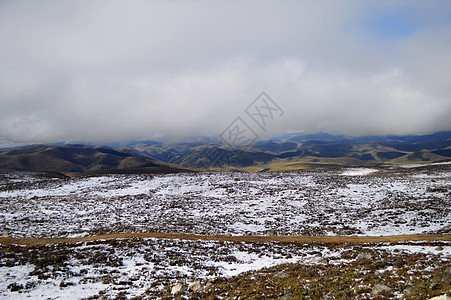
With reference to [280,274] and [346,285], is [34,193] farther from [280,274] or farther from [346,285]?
[346,285]

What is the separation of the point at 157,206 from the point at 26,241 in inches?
677

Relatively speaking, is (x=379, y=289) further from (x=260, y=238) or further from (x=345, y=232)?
(x=345, y=232)

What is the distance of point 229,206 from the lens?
118 feet

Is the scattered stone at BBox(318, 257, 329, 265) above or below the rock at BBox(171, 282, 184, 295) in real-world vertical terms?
below

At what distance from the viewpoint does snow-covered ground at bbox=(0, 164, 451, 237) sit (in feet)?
87.3

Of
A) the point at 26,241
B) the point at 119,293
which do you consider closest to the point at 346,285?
the point at 119,293

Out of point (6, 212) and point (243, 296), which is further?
point (6, 212)

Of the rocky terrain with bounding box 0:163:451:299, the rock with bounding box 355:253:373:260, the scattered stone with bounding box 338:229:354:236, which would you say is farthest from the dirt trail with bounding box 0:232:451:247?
the rock with bounding box 355:253:373:260

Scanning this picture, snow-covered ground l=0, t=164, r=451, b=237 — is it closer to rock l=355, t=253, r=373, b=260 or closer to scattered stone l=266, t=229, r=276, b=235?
scattered stone l=266, t=229, r=276, b=235

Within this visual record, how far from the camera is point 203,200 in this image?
39156 millimetres

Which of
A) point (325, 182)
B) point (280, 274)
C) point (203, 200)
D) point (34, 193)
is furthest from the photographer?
point (325, 182)

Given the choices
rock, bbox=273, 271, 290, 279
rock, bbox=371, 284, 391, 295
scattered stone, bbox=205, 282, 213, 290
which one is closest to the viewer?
rock, bbox=371, 284, 391, 295

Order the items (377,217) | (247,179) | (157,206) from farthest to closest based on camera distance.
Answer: (247,179), (157,206), (377,217)

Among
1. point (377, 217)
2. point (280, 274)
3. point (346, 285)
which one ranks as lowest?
point (377, 217)
